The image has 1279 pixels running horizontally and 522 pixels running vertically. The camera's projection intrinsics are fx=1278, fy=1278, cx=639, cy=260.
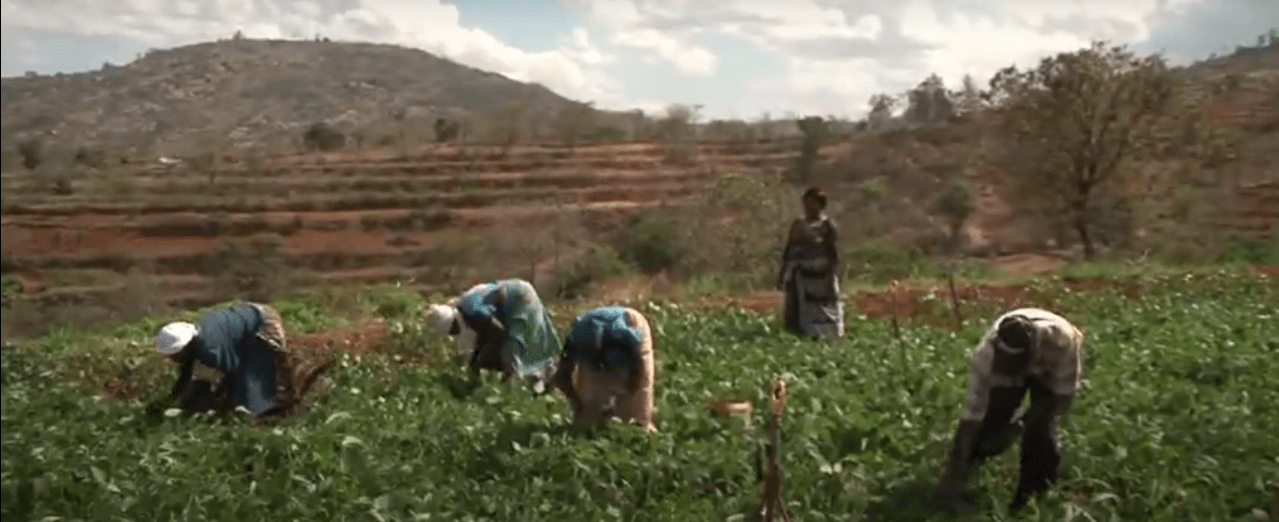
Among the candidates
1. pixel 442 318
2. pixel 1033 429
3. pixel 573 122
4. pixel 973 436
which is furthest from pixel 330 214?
pixel 1033 429

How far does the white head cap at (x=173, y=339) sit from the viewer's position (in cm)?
633

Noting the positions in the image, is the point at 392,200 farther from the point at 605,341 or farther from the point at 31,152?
the point at 605,341

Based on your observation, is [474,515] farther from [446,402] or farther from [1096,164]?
[1096,164]

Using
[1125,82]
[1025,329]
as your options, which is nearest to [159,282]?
[1125,82]

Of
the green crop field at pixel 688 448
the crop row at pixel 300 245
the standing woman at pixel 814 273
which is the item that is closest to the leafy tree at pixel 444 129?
the crop row at pixel 300 245

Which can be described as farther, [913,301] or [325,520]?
[913,301]

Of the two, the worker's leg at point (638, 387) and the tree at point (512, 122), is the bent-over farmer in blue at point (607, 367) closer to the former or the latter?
the worker's leg at point (638, 387)

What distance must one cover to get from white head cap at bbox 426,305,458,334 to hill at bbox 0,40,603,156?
43.5 feet

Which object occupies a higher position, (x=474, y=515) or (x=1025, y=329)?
(x=1025, y=329)

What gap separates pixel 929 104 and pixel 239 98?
15750 millimetres

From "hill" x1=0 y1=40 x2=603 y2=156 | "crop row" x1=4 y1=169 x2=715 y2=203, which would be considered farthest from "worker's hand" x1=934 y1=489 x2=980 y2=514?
"crop row" x1=4 y1=169 x2=715 y2=203

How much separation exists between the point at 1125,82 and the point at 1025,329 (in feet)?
39.6

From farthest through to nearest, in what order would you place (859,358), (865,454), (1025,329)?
(859,358) < (865,454) < (1025,329)

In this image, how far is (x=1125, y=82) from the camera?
15.2m
